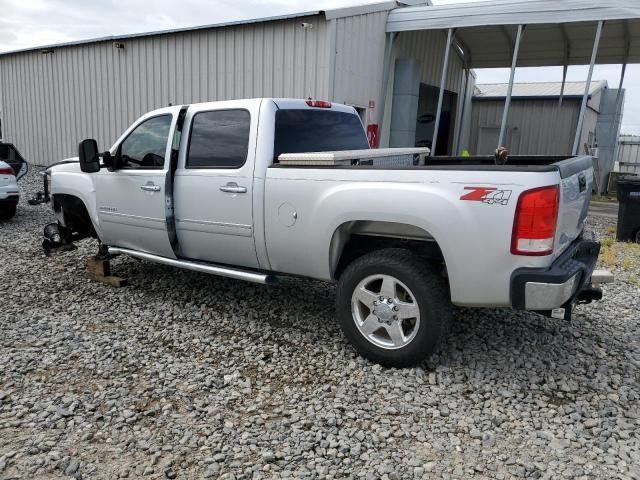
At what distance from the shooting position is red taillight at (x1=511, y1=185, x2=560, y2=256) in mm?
3145

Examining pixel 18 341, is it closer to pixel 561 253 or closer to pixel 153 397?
pixel 153 397

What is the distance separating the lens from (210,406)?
10.9ft

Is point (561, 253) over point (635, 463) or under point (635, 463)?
over

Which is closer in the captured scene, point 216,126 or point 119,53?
point 216,126

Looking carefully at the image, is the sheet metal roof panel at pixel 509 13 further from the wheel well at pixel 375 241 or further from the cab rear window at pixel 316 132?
the wheel well at pixel 375 241

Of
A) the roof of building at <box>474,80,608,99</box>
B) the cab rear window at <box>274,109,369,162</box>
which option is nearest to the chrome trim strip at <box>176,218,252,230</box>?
the cab rear window at <box>274,109,369,162</box>

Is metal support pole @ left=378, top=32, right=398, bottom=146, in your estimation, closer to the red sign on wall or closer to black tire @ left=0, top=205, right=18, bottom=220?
the red sign on wall

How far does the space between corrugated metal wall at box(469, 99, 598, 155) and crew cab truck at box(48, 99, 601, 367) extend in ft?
55.6

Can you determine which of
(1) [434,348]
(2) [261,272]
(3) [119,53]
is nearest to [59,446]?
(2) [261,272]

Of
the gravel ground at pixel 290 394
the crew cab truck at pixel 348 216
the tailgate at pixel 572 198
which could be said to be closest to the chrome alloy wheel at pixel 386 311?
the crew cab truck at pixel 348 216

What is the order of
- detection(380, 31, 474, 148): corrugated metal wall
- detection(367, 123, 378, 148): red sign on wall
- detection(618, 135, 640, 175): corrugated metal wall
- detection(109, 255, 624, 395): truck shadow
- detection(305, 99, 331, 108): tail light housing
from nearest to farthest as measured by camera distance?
detection(109, 255, 624, 395): truck shadow, detection(305, 99, 331, 108): tail light housing, detection(367, 123, 378, 148): red sign on wall, detection(380, 31, 474, 148): corrugated metal wall, detection(618, 135, 640, 175): corrugated metal wall

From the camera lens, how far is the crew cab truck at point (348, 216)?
3.27 metres

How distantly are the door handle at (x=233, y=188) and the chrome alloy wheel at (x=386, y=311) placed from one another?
1265mm

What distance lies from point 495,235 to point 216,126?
2651mm
